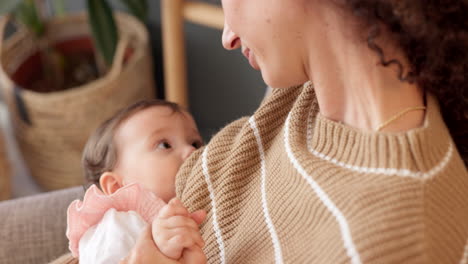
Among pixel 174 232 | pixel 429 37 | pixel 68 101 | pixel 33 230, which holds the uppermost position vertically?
pixel 429 37

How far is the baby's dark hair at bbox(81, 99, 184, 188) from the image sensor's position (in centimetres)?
105

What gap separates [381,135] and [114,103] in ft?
4.11

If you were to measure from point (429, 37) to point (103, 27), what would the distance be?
1.30m

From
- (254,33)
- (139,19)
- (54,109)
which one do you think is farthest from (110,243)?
(139,19)

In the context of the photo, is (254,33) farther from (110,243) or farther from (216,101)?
(216,101)

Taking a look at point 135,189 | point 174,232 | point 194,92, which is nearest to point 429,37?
point 174,232

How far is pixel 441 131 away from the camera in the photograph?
2.22 feet

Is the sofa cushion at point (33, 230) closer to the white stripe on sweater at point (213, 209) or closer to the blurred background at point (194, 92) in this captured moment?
the white stripe on sweater at point (213, 209)

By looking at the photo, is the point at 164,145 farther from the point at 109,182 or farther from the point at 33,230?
the point at 33,230

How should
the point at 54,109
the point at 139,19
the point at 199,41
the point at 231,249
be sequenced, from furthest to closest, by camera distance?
the point at 199,41
the point at 139,19
the point at 54,109
the point at 231,249

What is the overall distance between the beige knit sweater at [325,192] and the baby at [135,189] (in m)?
0.08

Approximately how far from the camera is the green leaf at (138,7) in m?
1.77

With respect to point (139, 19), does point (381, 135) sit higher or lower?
higher

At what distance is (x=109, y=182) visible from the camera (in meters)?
1.00
